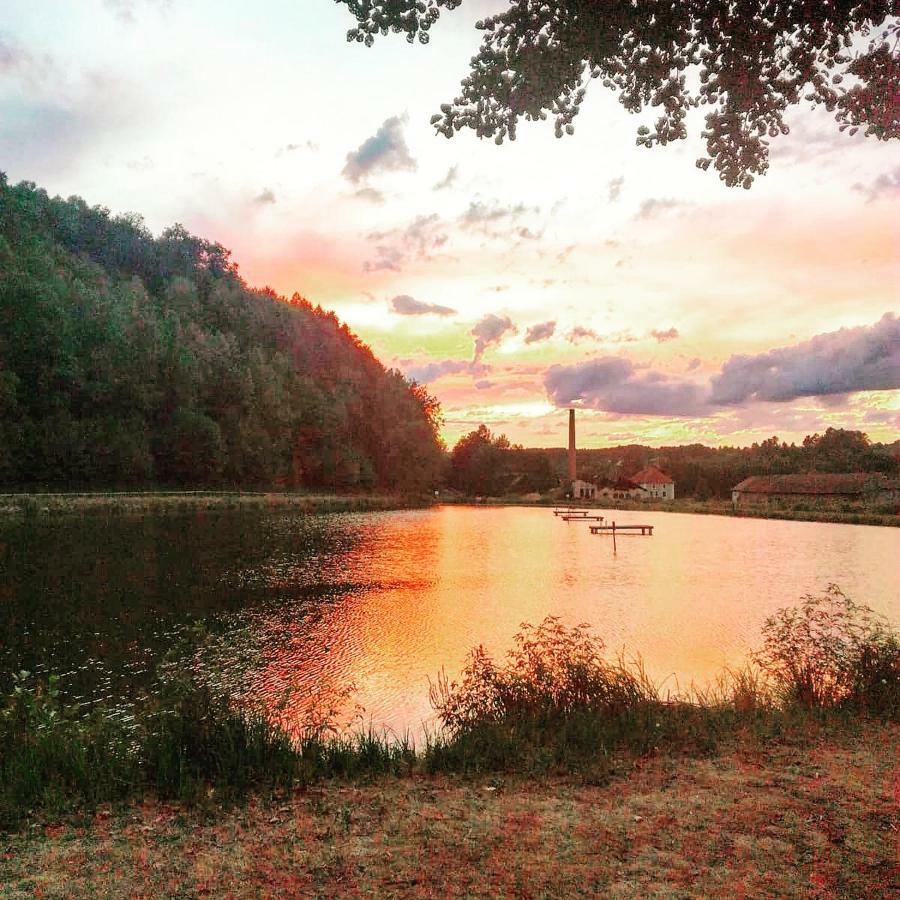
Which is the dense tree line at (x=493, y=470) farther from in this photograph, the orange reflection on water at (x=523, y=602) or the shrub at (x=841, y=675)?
the shrub at (x=841, y=675)

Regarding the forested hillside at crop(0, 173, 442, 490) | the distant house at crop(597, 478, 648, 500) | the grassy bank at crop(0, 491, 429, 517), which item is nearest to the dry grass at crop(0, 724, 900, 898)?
the grassy bank at crop(0, 491, 429, 517)

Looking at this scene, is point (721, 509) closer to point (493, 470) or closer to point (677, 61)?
point (493, 470)

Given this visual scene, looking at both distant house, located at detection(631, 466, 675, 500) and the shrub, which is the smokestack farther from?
the shrub

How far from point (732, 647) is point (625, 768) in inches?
439

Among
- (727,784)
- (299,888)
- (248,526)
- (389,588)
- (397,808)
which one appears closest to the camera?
(299,888)

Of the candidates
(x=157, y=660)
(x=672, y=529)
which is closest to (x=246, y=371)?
(x=672, y=529)

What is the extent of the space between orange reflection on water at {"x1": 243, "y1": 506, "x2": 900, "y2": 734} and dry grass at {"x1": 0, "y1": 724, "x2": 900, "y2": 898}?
2999mm

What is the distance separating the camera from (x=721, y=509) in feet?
314

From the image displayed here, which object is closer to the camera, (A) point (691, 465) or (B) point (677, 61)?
(B) point (677, 61)

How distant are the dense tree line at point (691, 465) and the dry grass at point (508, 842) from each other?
4053 inches

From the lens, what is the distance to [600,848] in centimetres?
618

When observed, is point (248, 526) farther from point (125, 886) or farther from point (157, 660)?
point (125, 886)

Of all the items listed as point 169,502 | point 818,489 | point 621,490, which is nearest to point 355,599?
point 169,502

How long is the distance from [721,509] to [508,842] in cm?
9560
